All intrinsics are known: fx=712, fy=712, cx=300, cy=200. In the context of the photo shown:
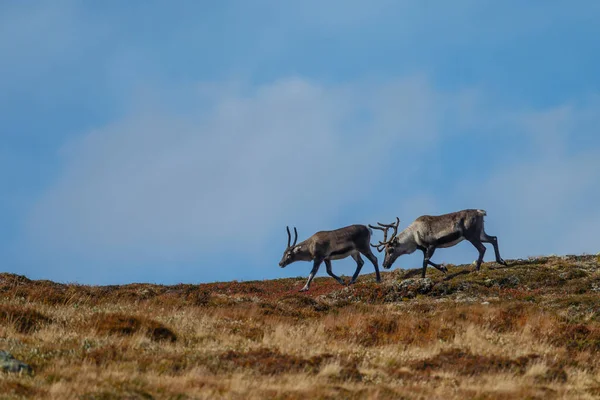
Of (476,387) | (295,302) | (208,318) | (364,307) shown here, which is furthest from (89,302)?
(476,387)

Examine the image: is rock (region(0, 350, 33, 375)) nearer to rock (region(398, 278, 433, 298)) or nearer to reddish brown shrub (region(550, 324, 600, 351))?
reddish brown shrub (region(550, 324, 600, 351))

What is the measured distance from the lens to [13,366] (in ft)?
42.8

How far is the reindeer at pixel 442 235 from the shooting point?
33.4m

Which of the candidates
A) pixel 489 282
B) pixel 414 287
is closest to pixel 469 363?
pixel 414 287

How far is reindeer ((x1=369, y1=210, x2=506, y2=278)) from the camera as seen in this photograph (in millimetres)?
33375

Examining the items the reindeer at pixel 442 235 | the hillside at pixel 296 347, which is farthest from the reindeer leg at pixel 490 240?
the hillside at pixel 296 347

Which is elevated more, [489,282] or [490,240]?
[490,240]

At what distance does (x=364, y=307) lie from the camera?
83.3 ft

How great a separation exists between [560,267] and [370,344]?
17.6 m

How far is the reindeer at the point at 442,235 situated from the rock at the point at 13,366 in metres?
22.2

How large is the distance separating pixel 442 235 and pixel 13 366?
24.0 meters

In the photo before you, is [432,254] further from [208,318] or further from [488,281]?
[208,318]

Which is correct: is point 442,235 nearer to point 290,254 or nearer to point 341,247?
point 341,247

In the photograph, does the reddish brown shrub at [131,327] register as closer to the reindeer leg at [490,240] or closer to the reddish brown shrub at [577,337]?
the reddish brown shrub at [577,337]
